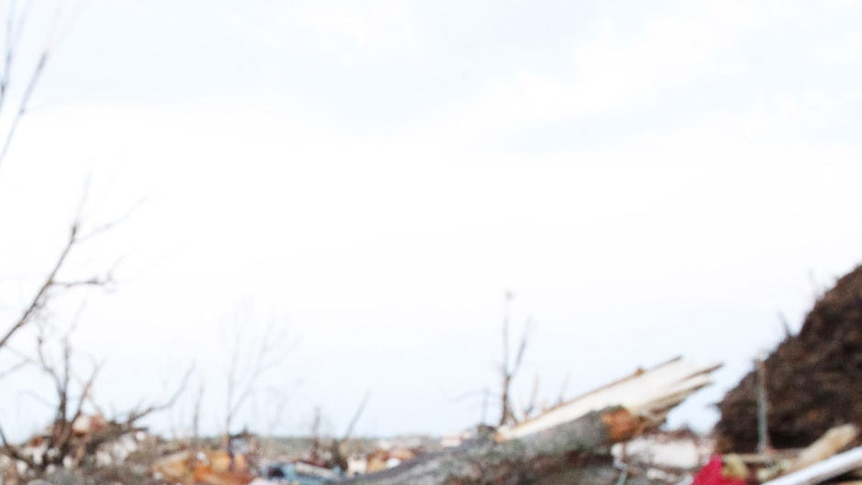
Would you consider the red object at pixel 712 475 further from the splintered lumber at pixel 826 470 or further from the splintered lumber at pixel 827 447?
the splintered lumber at pixel 827 447

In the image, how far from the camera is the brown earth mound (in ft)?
32.5

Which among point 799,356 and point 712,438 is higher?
point 799,356

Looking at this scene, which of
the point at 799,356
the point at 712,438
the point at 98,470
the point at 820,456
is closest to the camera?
the point at 820,456

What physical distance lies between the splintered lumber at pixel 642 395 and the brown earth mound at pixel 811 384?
4.69m

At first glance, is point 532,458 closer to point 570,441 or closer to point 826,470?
point 570,441

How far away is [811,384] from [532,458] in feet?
20.0

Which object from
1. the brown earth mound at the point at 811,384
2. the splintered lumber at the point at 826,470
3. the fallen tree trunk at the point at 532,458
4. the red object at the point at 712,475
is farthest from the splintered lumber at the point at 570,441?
the brown earth mound at the point at 811,384

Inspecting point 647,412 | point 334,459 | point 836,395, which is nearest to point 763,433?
point 836,395

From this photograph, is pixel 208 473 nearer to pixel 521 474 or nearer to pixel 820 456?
pixel 521 474

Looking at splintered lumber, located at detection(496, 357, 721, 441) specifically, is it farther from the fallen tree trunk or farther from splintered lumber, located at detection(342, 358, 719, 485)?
the fallen tree trunk

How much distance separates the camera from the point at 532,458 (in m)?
5.23

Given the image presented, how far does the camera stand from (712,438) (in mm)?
11391

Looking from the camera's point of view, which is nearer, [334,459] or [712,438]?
[712,438]

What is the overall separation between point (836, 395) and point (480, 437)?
6020mm
